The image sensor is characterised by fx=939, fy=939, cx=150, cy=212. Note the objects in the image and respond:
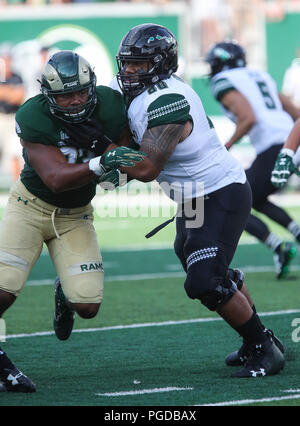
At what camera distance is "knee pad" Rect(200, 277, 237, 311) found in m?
4.33

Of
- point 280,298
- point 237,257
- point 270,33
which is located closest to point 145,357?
point 280,298

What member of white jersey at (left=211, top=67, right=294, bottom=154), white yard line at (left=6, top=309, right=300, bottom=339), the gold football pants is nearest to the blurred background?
white jersey at (left=211, top=67, right=294, bottom=154)

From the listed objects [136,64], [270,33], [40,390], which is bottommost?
[270,33]

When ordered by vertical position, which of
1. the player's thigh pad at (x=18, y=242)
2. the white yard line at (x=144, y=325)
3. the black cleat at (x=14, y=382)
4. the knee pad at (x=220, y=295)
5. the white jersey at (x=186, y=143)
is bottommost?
the white yard line at (x=144, y=325)

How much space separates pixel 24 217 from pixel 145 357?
1030 mm

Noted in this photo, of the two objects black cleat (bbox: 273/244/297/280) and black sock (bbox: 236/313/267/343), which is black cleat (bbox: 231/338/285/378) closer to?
black sock (bbox: 236/313/267/343)

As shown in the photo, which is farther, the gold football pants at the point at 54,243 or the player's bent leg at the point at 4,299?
the gold football pants at the point at 54,243

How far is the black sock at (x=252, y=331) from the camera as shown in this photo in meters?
4.50

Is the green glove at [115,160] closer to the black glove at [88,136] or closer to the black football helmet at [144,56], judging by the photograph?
the black glove at [88,136]

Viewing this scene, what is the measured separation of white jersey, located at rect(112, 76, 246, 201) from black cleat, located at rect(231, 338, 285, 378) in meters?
0.80

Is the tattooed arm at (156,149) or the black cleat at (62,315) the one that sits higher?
the tattooed arm at (156,149)

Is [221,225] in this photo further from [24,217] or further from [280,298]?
[280,298]

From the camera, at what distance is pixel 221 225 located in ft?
14.7

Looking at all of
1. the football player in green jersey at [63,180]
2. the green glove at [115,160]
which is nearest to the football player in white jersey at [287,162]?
the football player in green jersey at [63,180]
